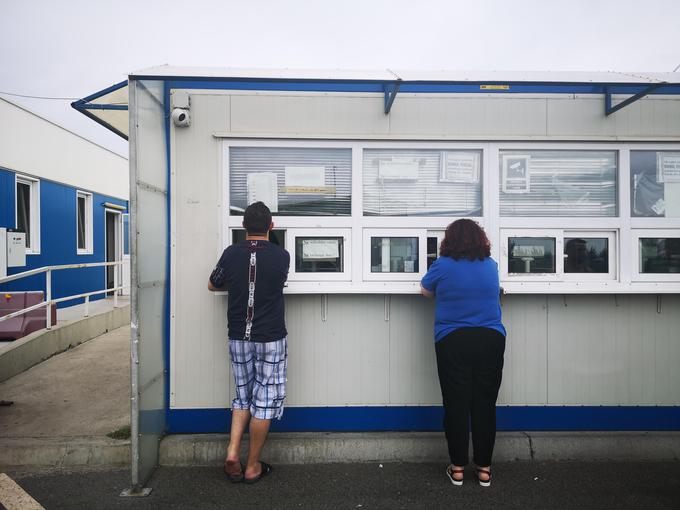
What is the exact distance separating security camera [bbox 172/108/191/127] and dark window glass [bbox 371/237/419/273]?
5.85 feet

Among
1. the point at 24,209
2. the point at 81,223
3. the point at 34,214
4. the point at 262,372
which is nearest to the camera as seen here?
the point at 262,372

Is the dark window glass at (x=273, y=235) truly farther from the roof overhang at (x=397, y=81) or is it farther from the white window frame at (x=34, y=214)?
the white window frame at (x=34, y=214)

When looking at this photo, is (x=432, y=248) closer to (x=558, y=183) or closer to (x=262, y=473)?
(x=558, y=183)

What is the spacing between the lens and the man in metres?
3.16

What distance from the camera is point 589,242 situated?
150 inches

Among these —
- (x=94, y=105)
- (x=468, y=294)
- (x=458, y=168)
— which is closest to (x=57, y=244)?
(x=94, y=105)

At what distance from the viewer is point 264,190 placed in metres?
3.71

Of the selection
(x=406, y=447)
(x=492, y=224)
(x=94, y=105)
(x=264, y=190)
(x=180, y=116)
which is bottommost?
(x=406, y=447)

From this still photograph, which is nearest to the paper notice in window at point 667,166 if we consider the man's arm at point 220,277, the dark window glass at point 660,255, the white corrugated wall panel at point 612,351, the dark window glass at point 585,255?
the dark window glass at point 660,255

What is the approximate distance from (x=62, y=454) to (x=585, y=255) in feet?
15.0

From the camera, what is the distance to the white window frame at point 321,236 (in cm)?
A: 368

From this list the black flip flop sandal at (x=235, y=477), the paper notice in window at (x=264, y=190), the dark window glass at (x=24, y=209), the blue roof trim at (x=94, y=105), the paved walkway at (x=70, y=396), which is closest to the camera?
the black flip flop sandal at (x=235, y=477)

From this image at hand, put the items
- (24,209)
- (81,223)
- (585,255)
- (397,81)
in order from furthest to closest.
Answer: (81,223) → (24,209) → (585,255) → (397,81)

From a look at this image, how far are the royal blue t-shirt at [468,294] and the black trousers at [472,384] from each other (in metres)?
0.07
